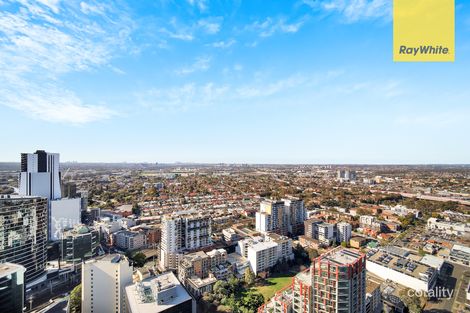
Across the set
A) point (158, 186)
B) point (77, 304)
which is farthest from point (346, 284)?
point (158, 186)

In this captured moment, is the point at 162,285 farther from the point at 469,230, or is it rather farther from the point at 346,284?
the point at 469,230

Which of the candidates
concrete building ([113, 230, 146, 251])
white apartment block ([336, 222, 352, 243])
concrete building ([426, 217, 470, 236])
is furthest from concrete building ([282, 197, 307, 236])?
concrete building ([113, 230, 146, 251])

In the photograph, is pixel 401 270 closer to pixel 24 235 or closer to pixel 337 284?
pixel 337 284

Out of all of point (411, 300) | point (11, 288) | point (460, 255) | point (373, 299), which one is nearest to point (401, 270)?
point (411, 300)

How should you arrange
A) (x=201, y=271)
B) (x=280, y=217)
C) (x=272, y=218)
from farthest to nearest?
(x=280, y=217), (x=272, y=218), (x=201, y=271)

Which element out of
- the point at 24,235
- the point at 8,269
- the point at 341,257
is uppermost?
the point at 341,257

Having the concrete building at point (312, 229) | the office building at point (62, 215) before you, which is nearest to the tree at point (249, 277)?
the concrete building at point (312, 229)
